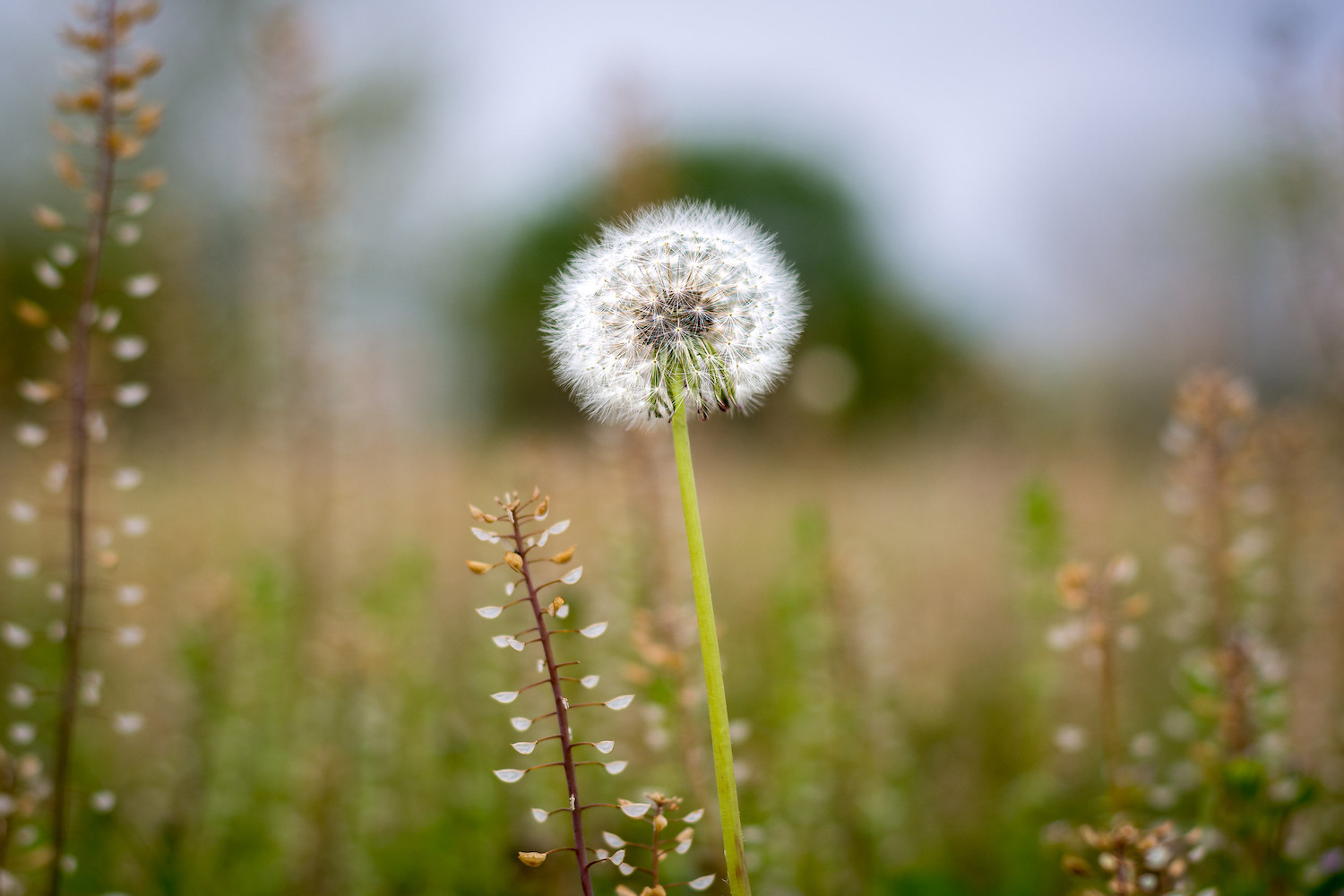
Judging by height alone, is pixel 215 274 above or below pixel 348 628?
above

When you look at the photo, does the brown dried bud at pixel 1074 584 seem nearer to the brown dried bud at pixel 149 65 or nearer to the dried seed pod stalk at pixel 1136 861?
the dried seed pod stalk at pixel 1136 861

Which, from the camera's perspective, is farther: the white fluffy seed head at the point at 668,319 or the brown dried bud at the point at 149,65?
the brown dried bud at the point at 149,65

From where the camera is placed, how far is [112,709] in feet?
13.5

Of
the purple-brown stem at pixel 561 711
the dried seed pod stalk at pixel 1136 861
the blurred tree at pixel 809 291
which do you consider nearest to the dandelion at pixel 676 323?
the purple-brown stem at pixel 561 711

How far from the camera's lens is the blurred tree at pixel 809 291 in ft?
56.2

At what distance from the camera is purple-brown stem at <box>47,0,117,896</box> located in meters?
1.63

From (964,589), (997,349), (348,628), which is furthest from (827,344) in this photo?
(348,628)

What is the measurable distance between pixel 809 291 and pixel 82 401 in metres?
15.1

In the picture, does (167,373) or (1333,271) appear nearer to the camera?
(1333,271)

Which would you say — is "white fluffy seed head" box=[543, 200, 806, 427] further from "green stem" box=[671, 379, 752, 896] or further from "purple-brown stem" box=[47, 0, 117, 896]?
"purple-brown stem" box=[47, 0, 117, 896]

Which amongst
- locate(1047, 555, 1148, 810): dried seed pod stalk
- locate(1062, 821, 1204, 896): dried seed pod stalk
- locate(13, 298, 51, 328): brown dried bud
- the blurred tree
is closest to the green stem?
locate(1062, 821, 1204, 896): dried seed pod stalk

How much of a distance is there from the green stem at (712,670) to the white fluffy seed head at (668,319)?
130mm

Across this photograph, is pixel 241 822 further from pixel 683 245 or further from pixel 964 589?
pixel 964 589

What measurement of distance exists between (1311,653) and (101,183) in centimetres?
347
